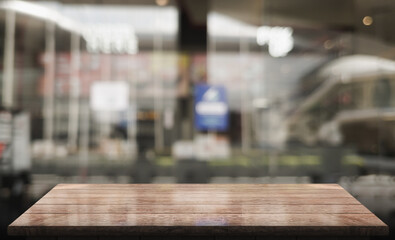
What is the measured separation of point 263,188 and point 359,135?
4.22 meters

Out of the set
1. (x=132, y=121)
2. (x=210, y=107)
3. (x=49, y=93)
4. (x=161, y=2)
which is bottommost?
(x=132, y=121)

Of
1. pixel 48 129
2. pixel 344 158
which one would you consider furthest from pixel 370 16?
pixel 48 129

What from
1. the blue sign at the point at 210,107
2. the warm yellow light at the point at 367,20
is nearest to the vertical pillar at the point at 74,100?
the blue sign at the point at 210,107

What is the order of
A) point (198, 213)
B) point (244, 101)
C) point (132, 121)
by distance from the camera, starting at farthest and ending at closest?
1. point (244, 101)
2. point (132, 121)
3. point (198, 213)

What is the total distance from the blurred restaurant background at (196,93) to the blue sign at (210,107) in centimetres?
2

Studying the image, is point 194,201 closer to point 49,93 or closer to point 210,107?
point 210,107

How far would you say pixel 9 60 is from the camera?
251 inches

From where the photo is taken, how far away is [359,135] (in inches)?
252

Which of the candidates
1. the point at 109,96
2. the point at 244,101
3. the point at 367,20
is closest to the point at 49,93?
the point at 109,96

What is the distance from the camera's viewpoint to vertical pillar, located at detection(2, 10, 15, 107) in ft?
20.8

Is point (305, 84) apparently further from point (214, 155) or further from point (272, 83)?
point (214, 155)

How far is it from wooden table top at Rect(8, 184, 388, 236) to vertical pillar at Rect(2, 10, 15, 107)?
4246mm

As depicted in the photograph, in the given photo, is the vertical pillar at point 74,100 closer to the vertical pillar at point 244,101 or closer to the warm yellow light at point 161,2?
the warm yellow light at point 161,2

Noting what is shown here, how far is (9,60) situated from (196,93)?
9.79 feet
